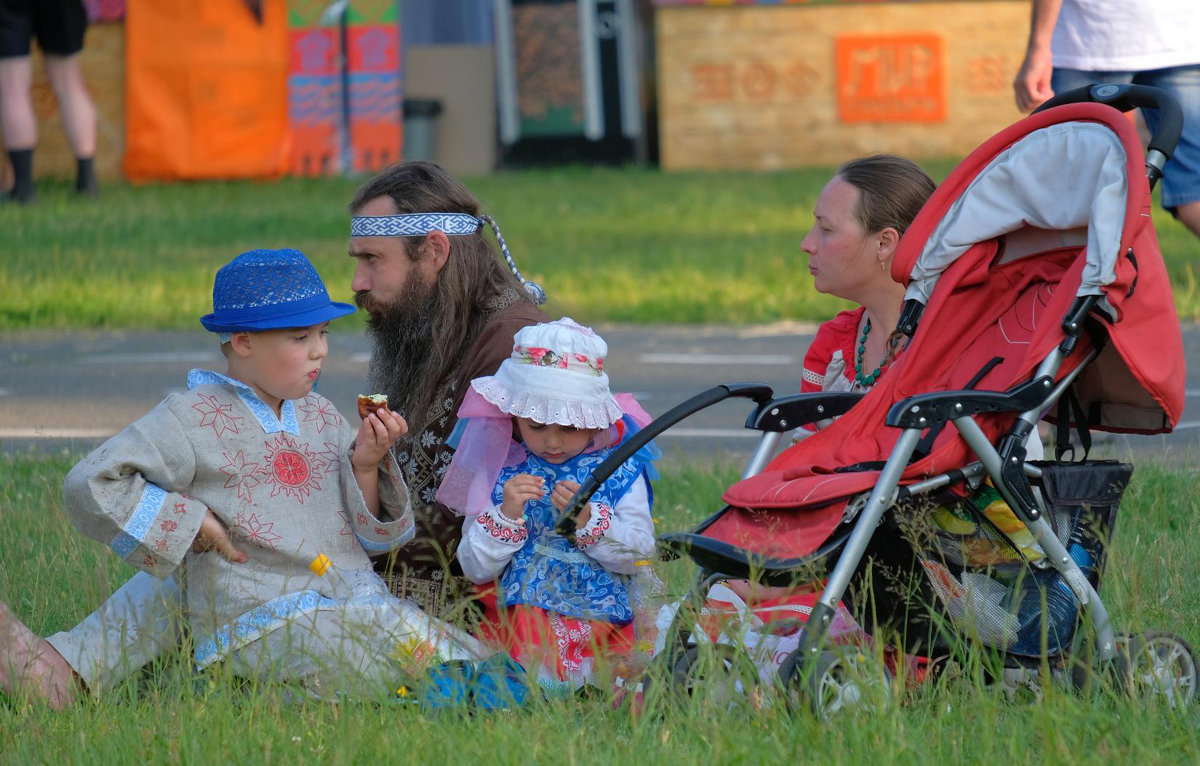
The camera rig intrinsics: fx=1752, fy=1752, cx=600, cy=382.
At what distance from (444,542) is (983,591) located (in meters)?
1.39

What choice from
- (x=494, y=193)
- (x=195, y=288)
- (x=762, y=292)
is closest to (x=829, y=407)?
(x=762, y=292)

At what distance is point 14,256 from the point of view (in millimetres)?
11422

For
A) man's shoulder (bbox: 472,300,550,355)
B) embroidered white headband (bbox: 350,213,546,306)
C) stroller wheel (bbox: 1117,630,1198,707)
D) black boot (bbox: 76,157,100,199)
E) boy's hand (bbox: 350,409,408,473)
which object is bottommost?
stroller wheel (bbox: 1117,630,1198,707)

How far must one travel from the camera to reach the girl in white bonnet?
13.1 ft

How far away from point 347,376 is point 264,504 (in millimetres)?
4683

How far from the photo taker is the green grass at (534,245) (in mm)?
10266

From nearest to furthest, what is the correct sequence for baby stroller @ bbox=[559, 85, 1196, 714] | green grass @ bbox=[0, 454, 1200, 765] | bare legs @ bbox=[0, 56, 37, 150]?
green grass @ bbox=[0, 454, 1200, 765] < baby stroller @ bbox=[559, 85, 1196, 714] < bare legs @ bbox=[0, 56, 37, 150]

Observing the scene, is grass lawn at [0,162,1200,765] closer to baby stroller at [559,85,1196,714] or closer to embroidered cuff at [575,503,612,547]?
baby stroller at [559,85,1196,714]

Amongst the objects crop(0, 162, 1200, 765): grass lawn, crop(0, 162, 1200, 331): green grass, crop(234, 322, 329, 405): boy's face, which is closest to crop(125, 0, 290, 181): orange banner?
crop(0, 162, 1200, 331): green grass

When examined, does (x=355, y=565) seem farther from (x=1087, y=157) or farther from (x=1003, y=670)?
(x=1087, y=157)

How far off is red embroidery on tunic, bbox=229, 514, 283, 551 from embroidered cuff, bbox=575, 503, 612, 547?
2.25 feet

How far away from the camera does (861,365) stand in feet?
14.8

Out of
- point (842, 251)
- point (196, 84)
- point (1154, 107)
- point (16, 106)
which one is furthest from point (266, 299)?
point (196, 84)

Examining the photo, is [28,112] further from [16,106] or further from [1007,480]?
[1007,480]
